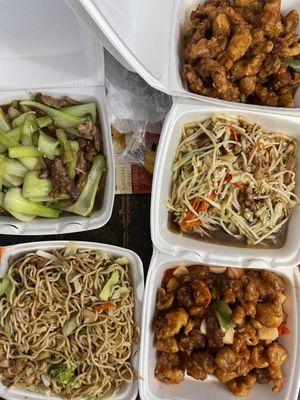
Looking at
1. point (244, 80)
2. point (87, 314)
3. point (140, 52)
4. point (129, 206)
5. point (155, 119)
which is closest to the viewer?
point (140, 52)

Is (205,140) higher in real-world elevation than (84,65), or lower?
lower

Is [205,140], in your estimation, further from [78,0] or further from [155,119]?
[78,0]

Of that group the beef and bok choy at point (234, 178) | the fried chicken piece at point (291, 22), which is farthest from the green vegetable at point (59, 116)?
the fried chicken piece at point (291, 22)

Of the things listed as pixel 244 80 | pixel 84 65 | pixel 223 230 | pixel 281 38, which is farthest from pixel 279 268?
pixel 84 65

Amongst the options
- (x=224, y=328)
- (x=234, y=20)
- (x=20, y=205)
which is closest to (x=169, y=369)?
(x=224, y=328)

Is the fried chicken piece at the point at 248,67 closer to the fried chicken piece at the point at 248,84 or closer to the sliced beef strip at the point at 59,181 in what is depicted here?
the fried chicken piece at the point at 248,84

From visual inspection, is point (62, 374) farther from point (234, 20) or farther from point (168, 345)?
point (234, 20)
